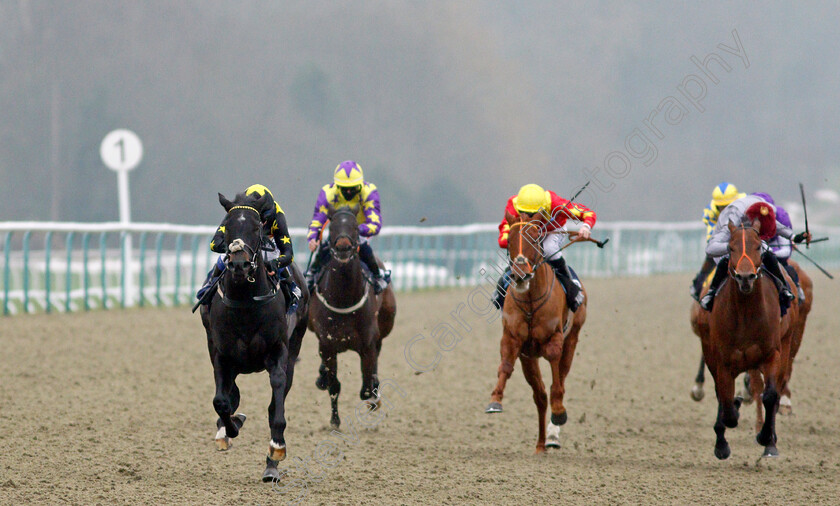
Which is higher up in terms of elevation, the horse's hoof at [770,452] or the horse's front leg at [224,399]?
the horse's front leg at [224,399]

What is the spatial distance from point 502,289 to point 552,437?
1.11 m

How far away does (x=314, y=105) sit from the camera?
55.7 m

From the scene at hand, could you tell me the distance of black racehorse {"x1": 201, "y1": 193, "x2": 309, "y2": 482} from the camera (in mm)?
5727

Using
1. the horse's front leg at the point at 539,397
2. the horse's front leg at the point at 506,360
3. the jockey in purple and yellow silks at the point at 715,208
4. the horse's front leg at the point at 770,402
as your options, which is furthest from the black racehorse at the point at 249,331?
the jockey in purple and yellow silks at the point at 715,208

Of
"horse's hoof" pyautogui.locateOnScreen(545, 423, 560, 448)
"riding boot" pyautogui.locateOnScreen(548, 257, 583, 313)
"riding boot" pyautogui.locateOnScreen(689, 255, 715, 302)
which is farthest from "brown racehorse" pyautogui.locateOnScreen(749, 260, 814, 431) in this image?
"horse's hoof" pyautogui.locateOnScreen(545, 423, 560, 448)

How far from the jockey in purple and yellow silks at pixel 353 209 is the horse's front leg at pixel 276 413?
192 centimetres

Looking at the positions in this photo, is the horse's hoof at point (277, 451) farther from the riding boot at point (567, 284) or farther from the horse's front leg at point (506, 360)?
the riding boot at point (567, 284)

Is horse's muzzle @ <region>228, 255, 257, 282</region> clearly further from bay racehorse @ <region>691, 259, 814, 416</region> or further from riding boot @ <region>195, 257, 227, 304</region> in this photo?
bay racehorse @ <region>691, 259, 814, 416</region>

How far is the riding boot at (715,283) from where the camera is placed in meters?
7.10

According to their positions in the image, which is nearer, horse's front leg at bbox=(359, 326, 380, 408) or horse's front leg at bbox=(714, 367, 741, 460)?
horse's front leg at bbox=(714, 367, 741, 460)

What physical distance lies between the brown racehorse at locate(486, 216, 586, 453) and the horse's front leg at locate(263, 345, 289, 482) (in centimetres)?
146

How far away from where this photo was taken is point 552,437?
24.6 feet

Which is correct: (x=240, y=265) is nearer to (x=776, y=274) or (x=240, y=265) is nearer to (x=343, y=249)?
(x=343, y=249)

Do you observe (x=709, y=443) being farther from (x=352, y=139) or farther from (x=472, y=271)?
(x=352, y=139)
